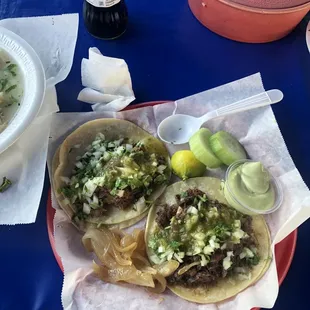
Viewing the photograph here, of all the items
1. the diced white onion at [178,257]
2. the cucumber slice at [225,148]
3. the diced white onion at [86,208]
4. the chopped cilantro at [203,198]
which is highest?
the cucumber slice at [225,148]

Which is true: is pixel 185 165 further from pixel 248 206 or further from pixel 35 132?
pixel 35 132

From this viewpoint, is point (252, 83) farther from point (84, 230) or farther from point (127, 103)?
point (84, 230)

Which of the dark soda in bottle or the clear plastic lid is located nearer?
the clear plastic lid

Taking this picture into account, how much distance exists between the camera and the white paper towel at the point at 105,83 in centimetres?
146

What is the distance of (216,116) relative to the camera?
1.45m

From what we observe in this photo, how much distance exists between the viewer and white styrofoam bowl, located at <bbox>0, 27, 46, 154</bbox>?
1.27 metres

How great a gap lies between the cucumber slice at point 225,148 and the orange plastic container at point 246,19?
1.46ft

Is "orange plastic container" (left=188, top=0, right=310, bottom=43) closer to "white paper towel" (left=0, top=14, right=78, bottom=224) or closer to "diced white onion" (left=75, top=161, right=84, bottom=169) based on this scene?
"white paper towel" (left=0, top=14, right=78, bottom=224)

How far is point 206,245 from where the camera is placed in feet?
4.09

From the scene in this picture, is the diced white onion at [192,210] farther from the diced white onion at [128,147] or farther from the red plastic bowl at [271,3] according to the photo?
the red plastic bowl at [271,3]

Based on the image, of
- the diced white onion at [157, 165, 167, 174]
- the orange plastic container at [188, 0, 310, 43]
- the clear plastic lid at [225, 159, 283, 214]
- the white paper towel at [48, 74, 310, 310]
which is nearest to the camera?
the white paper towel at [48, 74, 310, 310]

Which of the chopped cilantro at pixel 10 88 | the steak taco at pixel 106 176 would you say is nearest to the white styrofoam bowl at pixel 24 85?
the chopped cilantro at pixel 10 88

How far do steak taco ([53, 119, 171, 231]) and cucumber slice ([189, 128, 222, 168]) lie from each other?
11 centimetres

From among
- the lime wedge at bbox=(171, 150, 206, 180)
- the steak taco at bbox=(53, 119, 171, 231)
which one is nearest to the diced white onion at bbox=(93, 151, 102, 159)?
the steak taco at bbox=(53, 119, 171, 231)
